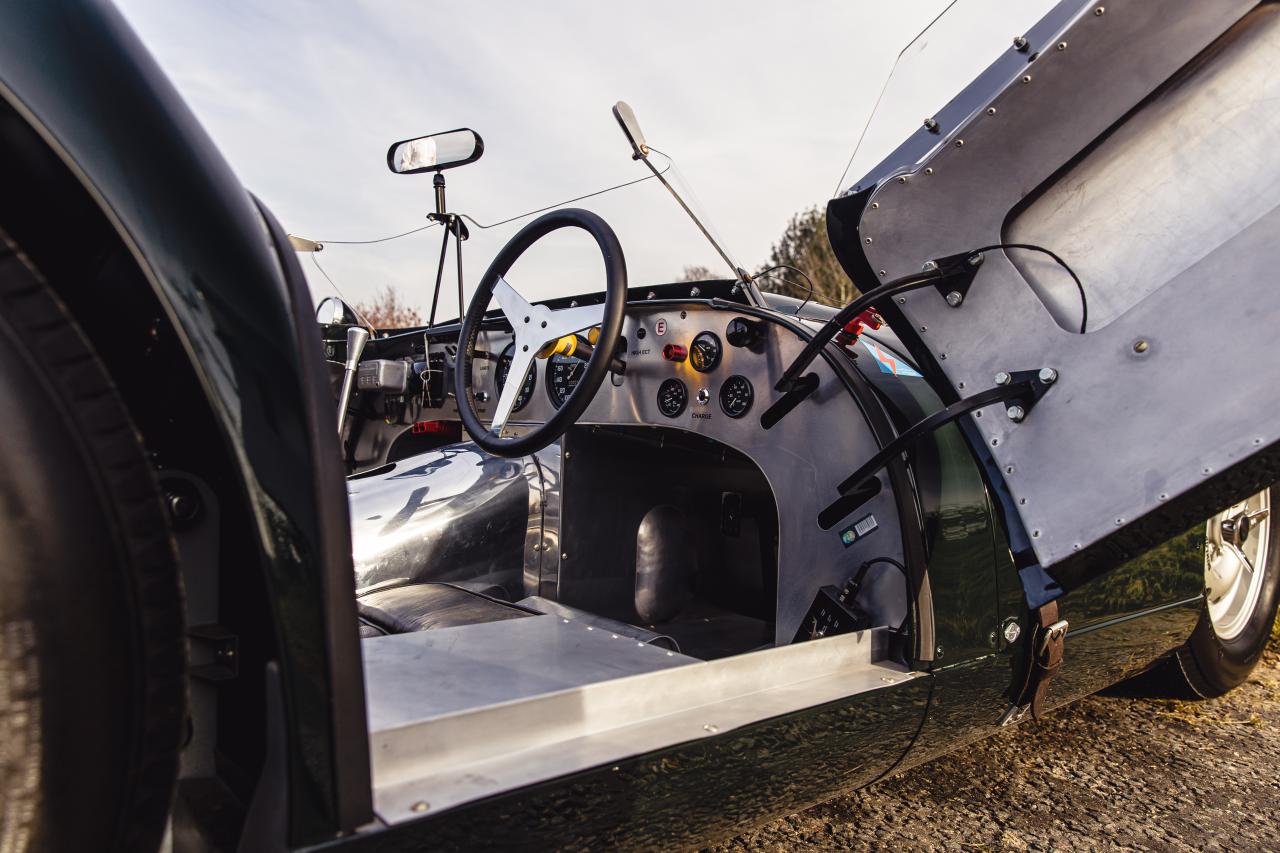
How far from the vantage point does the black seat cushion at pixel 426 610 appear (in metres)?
1.96

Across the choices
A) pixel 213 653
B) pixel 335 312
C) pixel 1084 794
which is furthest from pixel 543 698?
pixel 335 312

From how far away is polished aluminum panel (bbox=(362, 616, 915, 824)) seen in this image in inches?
40.6

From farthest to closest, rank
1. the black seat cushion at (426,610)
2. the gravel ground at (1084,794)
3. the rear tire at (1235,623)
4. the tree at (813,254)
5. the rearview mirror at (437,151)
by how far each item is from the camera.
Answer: the tree at (813,254) < the rearview mirror at (437,151) < the rear tire at (1235,623) < the black seat cushion at (426,610) < the gravel ground at (1084,794)

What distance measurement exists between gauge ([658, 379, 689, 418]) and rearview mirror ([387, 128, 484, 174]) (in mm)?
1196

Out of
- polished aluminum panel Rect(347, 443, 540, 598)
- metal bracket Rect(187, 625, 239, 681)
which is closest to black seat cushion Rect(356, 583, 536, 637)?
polished aluminum panel Rect(347, 443, 540, 598)

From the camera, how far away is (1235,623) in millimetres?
2676

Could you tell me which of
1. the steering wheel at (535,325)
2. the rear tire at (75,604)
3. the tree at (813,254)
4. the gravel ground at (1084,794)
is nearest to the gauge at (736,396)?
the steering wheel at (535,325)

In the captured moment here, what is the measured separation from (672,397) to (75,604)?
1549 millimetres

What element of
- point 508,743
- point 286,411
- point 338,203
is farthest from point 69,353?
point 338,203

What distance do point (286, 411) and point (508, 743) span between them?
1.75 feet

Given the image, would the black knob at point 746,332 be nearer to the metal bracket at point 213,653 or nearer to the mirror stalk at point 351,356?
the metal bracket at point 213,653

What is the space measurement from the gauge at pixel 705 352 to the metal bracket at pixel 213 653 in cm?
127

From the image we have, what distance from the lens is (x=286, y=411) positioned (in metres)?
0.89

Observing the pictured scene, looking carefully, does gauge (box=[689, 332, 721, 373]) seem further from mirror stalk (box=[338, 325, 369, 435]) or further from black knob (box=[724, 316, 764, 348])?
mirror stalk (box=[338, 325, 369, 435])
